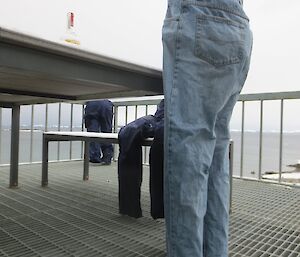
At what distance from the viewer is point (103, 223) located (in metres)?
1.52

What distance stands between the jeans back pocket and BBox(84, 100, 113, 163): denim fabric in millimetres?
2848

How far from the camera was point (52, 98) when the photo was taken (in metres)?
1.87

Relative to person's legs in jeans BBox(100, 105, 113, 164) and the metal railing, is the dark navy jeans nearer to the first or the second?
the metal railing

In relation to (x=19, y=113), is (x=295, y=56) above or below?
above

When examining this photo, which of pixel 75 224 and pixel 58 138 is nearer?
pixel 75 224

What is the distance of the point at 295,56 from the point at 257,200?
427 centimetres

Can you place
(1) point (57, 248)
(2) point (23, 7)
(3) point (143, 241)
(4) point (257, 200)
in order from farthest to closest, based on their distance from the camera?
(2) point (23, 7) < (4) point (257, 200) < (3) point (143, 241) < (1) point (57, 248)

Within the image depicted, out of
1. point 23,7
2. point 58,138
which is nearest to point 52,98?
point 58,138

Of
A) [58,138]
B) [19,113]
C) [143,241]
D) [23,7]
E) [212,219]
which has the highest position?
[23,7]

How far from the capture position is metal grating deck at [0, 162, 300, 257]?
1.21 meters

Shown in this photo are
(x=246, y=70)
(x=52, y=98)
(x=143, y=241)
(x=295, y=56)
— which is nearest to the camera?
(x=246, y=70)

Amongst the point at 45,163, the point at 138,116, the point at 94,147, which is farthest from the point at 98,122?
the point at 45,163

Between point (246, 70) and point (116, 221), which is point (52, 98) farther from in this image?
point (246, 70)

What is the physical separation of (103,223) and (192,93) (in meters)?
1.00
